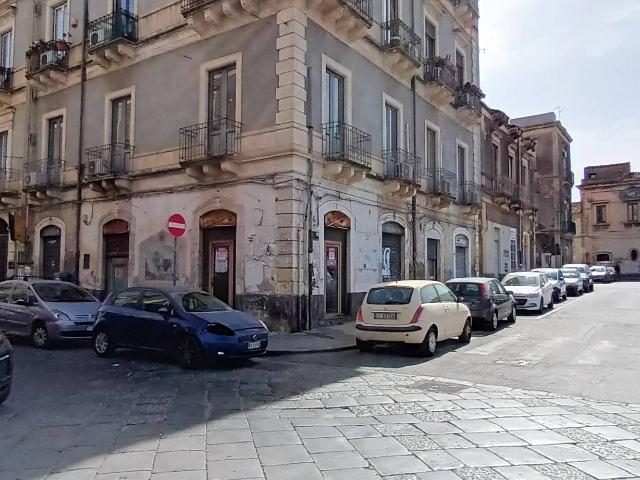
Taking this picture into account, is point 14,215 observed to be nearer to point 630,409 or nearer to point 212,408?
point 212,408

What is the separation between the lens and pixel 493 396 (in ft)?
23.9

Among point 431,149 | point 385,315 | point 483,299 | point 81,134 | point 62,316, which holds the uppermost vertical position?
point 431,149

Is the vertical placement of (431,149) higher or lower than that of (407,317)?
higher

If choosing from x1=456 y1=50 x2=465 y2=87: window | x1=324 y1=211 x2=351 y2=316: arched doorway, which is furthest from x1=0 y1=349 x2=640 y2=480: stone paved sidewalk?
x1=456 y1=50 x2=465 y2=87: window

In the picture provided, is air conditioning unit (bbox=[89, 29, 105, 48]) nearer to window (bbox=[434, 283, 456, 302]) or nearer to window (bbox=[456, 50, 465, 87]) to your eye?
window (bbox=[434, 283, 456, 302])

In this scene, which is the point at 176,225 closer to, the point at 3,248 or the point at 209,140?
the point at 209,140

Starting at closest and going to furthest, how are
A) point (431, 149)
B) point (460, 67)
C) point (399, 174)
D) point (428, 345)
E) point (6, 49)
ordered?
point (428, 345) → point (399, 174) → point (431, 149) → point (6, 49) → point (460, 67)

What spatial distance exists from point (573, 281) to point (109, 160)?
78.9 feet

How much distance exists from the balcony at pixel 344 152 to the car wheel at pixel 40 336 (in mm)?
7985

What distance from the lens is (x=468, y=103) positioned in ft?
78.5

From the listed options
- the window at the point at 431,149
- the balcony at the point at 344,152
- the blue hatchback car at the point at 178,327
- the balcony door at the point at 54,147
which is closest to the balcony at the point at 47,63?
the balcony door at the point at 54,147

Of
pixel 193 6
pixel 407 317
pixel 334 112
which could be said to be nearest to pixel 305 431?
pixel 407 317

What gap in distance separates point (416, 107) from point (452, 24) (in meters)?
6.52

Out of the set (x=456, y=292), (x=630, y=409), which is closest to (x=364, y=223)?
(x=456, y=292)
